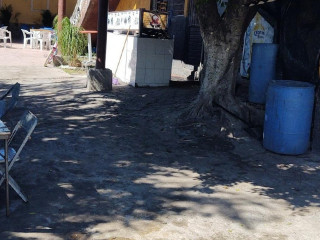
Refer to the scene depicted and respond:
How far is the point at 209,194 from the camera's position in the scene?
4.48 m

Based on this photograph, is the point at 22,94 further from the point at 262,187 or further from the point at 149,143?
the point at 262,187

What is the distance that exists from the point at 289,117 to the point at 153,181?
2.16m

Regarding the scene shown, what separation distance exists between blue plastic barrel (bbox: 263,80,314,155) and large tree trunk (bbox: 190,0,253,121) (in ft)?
3.56

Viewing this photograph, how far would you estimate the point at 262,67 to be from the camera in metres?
7.27

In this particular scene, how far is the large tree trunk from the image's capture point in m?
6.67

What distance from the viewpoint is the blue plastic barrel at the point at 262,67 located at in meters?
7.19

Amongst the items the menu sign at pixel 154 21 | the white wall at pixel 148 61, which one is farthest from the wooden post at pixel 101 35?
the menu sign at pixel 154 21

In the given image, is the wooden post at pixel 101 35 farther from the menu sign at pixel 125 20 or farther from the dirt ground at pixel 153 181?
the dirt ground at pixel 153 181

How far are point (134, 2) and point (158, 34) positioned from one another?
617cm

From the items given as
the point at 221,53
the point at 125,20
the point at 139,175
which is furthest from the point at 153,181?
the point at 125,20

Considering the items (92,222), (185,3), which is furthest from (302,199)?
(185,3)

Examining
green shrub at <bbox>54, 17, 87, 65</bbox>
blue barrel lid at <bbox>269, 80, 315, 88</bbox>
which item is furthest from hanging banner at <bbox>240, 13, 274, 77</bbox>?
green shrub at <bbox>54, 17, 87, 65</bbox>

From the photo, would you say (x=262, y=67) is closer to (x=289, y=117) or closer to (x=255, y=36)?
(x=289, y=117)

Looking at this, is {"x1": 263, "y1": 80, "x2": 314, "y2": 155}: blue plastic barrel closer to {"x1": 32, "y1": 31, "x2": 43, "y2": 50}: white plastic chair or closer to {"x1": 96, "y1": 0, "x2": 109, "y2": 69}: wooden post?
{"x1": 96, "y1": 0, "x2": 109, "y2": 69}: wooden post
